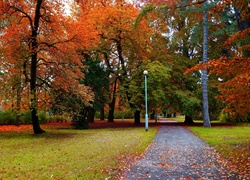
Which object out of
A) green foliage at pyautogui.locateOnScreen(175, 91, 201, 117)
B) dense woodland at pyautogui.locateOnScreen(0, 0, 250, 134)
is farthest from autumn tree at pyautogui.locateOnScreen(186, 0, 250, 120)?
green foliage at pyautogui.locateOnScreen(175, 91, 201, 117)

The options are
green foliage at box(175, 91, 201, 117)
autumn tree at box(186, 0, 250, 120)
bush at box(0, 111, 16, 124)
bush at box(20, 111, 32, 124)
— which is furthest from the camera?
bush at box(20, 111, 32, 124)

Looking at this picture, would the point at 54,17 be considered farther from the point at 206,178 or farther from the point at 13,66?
the point at 206,178

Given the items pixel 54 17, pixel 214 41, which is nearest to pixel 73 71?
pixel 54 17

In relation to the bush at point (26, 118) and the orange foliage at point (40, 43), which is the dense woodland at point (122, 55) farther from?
the bush at point (26, 118)

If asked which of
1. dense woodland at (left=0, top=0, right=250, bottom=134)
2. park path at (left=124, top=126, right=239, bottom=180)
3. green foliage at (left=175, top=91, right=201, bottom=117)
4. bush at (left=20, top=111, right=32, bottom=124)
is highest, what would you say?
dense woodland at (left=0, top=0, right=250, bottom=134)

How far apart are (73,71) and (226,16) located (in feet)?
34.1

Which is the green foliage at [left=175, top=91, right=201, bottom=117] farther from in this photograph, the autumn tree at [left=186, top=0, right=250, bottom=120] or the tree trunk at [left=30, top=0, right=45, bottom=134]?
the tree trunk at [left=30, top=0, right=45, bottom=134]

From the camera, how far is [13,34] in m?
14.0

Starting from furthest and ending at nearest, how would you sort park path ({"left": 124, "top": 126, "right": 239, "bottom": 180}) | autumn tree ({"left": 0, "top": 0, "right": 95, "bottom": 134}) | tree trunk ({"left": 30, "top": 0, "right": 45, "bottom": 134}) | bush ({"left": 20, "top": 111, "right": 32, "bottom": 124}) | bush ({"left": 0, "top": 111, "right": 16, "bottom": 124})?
bush ({"left": 20, "top": 111, "right": 32, "bottom": 124}) < bush ({"left": 0, "top": 111, "right": 16, "bottom": 124}) < tree trunk ({"left": 30, "top": 0, "right": 45, "bottom": 134}) < autumn tree ({"left": 0, "top": 0, "right": 95, "bottom": 134}) < park path ({"left": 124, "top": 126, "right": 239, "bottom": 180})

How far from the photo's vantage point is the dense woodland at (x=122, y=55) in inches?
437

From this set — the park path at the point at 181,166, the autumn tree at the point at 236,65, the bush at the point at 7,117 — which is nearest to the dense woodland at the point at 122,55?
the autumn tree at the point at 236,65

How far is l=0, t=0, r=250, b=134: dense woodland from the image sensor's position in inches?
437

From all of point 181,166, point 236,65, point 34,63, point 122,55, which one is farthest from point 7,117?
point 236,65

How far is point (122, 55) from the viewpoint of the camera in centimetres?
2627
